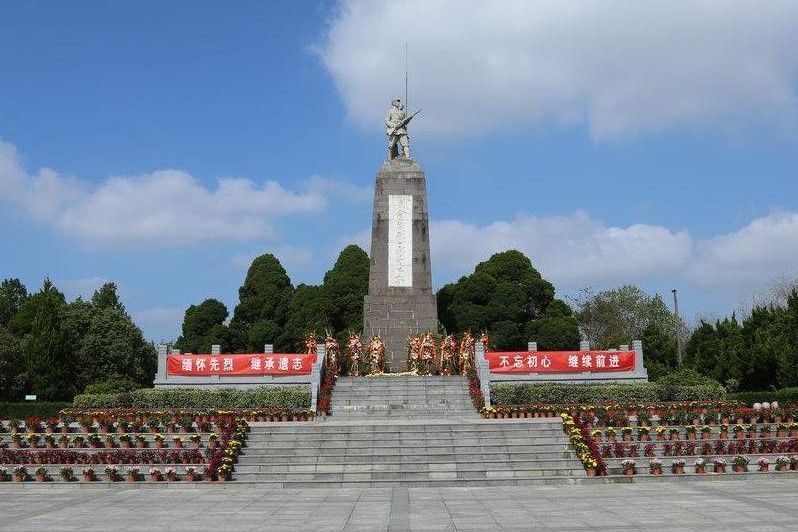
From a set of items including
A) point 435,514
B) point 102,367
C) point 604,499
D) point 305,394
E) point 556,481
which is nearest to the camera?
point 435,514

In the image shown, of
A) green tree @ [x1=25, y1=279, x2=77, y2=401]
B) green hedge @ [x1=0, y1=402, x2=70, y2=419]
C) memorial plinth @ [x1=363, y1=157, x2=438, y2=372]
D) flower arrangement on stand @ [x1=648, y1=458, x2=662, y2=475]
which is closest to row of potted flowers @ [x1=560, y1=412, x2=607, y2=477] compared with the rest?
flower arrangement on stand @ [x1=648, y1=458, x2=662, y2=475]

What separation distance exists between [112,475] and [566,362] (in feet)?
53.4

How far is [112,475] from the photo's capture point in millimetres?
15336

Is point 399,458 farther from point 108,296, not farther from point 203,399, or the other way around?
point 108,296

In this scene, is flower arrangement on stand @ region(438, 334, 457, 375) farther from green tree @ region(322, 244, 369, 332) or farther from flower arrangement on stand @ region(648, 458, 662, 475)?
green tree @ region(322, 244, 369, 332)

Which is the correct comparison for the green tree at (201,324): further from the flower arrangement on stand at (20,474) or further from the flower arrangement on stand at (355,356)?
the flower arrangement on stand at (20,474)

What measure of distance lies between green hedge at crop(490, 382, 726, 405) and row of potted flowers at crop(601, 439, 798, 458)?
6.24 m

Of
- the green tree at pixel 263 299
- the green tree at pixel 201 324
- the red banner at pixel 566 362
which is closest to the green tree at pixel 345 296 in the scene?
the green tree at pixel 263 299

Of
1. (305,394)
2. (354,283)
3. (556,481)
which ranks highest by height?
(354,283)

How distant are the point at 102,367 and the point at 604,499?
29.3m

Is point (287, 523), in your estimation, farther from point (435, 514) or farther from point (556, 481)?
point (556, 481)

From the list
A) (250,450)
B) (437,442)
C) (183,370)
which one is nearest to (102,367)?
(183,370)

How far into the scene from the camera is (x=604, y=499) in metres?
12.6

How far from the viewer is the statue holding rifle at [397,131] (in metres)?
32.1
